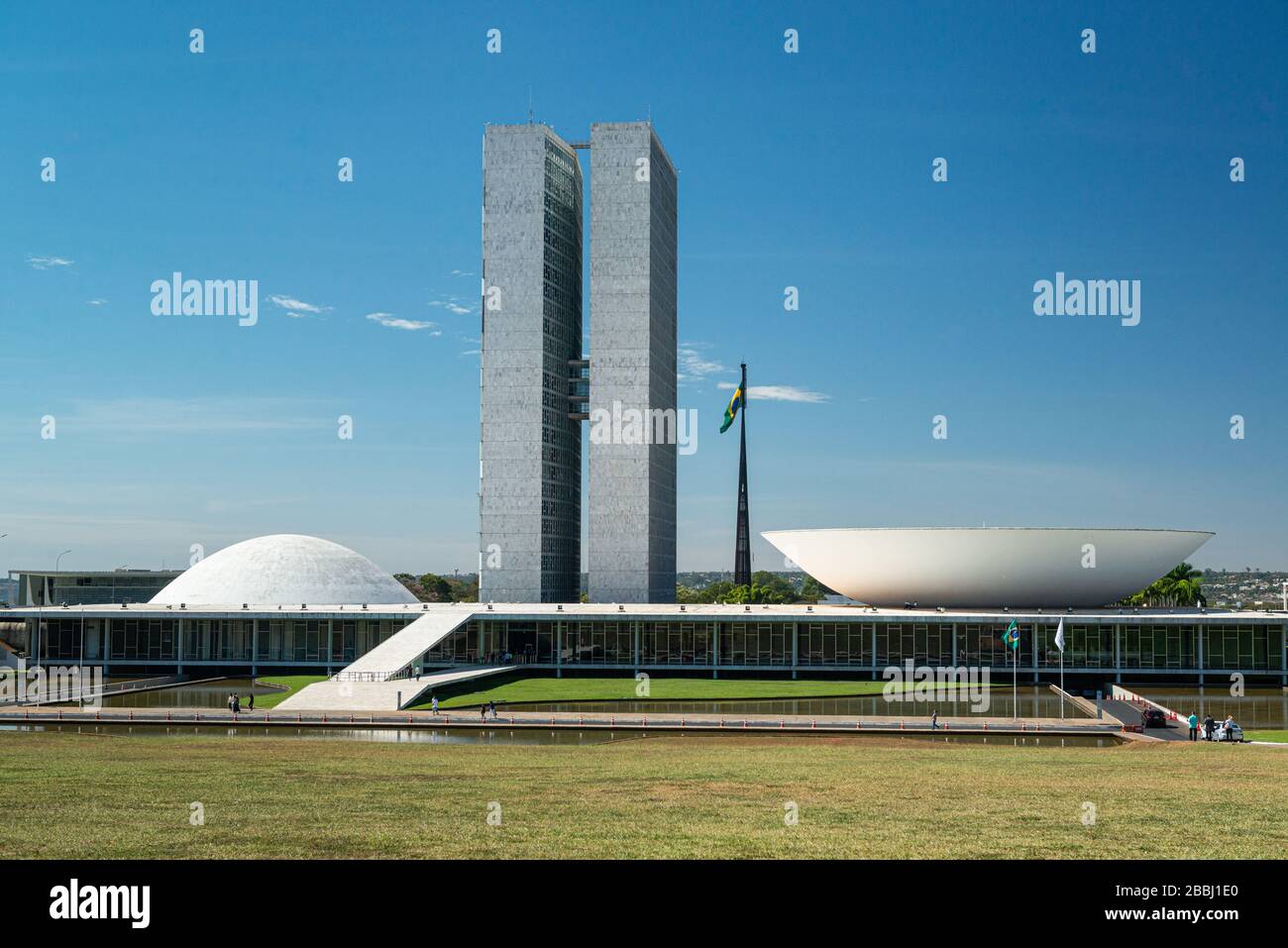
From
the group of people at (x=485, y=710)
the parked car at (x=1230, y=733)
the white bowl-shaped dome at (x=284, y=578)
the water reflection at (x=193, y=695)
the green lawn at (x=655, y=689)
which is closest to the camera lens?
the parked car at (x=1230, y=733)

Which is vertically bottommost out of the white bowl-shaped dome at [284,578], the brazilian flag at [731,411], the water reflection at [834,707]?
the water reflection at [834,707]

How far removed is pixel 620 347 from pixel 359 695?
55.0m

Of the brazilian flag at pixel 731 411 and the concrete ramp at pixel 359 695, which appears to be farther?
the brazilian flag at pixel 731 411

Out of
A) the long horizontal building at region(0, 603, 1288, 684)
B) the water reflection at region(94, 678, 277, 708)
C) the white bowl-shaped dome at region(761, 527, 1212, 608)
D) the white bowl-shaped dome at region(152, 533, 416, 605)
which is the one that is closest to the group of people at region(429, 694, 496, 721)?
the water reflection at region(94, 678, 277, 708)

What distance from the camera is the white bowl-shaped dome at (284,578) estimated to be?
8562cm

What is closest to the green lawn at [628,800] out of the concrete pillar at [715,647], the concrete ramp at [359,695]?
the concrete ramp at [359,695]

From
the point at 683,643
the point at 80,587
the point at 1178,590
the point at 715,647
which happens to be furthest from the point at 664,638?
the point at 80,587

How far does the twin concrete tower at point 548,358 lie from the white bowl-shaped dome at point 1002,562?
32.1 metres

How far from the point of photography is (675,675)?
7488cm

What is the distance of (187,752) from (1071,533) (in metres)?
55.8

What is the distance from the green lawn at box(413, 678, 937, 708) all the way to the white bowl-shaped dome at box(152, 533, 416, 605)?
2397 centimetres

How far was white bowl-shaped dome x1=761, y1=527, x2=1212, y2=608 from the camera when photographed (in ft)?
239

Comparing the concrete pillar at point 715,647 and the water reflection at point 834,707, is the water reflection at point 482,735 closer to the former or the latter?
the water reflection at point 834,707

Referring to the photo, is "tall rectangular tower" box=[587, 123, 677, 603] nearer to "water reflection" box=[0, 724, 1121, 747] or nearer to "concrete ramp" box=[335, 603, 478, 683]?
"concrete ramp" box=[335, 603, 478, 683]
